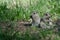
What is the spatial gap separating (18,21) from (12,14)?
0.68ft

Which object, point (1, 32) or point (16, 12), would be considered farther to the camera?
point (16, 12)

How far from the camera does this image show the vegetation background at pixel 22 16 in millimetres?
4367

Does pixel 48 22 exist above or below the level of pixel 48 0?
below

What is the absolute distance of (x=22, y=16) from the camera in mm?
5152

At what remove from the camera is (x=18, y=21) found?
5035 millimetres

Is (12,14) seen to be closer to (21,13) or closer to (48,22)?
(21,13)

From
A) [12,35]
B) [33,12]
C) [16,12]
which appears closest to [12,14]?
[16,12]

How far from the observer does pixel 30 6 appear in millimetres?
5473

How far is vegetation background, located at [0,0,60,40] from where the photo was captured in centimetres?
437

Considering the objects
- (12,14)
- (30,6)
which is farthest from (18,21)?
(30,6)

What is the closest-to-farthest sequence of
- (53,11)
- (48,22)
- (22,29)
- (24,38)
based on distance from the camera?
(24,38)
(22,29)
(48,22)
(53,11)

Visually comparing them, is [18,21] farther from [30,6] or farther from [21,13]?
[30,6]

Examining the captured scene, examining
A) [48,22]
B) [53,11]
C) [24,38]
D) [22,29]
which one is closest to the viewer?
[24,38]

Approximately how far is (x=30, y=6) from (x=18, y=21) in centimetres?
61
